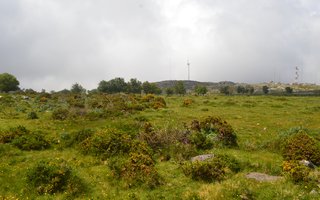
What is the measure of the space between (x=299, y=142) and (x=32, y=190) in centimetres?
1360

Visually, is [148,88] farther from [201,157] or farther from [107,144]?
[201,157]

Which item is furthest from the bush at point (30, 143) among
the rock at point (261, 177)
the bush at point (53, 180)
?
the rock at point (261, 177)

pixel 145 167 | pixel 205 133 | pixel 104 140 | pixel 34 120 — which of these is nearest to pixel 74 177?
pixel 145 167

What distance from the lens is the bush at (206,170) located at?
53.2ft

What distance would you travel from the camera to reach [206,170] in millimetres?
16312

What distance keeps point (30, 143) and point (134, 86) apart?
107503 mm

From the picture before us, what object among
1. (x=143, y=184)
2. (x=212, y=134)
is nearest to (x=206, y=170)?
(x=143, y=184)

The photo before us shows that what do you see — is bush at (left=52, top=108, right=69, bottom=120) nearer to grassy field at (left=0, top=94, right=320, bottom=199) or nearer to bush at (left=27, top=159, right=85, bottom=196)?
grassy field at (left=0, top=94, right=320, bottom=199)

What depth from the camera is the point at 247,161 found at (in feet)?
59.6

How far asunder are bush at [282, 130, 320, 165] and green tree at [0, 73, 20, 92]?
89726 millimetres

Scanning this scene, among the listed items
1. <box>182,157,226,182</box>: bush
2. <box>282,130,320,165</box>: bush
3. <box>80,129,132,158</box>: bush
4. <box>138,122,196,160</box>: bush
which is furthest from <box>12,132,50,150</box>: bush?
<box>282,130,320,165</box>: bush

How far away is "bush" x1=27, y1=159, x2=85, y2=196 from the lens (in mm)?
15109

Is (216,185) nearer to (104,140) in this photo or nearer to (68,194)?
(68,194)

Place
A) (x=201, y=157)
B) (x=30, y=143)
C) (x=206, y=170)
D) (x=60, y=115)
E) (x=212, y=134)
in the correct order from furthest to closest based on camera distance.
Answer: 1. (x=60, y=115)
2. (x=212, y=134)
3. (x=30, y=143)
4. (x=201, y=157)
5. (x=206, y=170)
